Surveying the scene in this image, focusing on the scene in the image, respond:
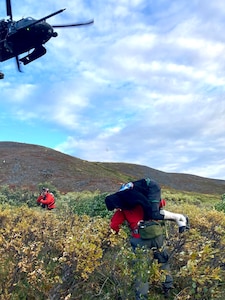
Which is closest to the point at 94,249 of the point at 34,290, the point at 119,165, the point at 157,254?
the point at 34,290

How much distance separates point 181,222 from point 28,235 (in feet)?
7.79

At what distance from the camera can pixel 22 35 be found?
61.2ft

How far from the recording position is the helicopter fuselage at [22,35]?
1847 cm

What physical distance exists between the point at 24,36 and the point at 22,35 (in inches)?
4.2

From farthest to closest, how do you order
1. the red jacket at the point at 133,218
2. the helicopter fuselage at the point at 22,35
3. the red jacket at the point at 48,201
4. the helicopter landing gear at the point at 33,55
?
the helicopter landing gear at the point at 33,55
the helicopter fuselage at the point at 22,35
the red jacket at the point at 48,201
the red jacket at the point at 133,218

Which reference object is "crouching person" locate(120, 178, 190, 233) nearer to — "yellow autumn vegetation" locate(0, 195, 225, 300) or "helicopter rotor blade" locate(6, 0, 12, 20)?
"yellow autumn vegetation" locate(0, 195, 225, 300)

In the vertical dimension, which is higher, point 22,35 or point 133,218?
point 22,35

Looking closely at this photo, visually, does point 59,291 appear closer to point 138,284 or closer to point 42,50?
point 138,284

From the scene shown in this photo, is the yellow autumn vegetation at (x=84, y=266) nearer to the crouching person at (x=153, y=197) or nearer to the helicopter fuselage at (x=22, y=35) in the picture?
the crouching person at (x=153, y=197)

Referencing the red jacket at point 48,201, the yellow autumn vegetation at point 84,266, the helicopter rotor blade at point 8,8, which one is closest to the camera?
the yellow autumn vegetation at point 84,266

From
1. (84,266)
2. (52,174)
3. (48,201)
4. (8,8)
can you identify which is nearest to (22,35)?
(8,8)

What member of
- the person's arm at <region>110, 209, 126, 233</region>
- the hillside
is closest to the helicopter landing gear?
the person's arm at <region>110, 209, 126, 233</region>

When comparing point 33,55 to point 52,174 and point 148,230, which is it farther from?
point 52,174

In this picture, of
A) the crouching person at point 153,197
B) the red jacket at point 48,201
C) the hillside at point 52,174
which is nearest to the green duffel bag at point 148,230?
the crouching person at point 153,197
